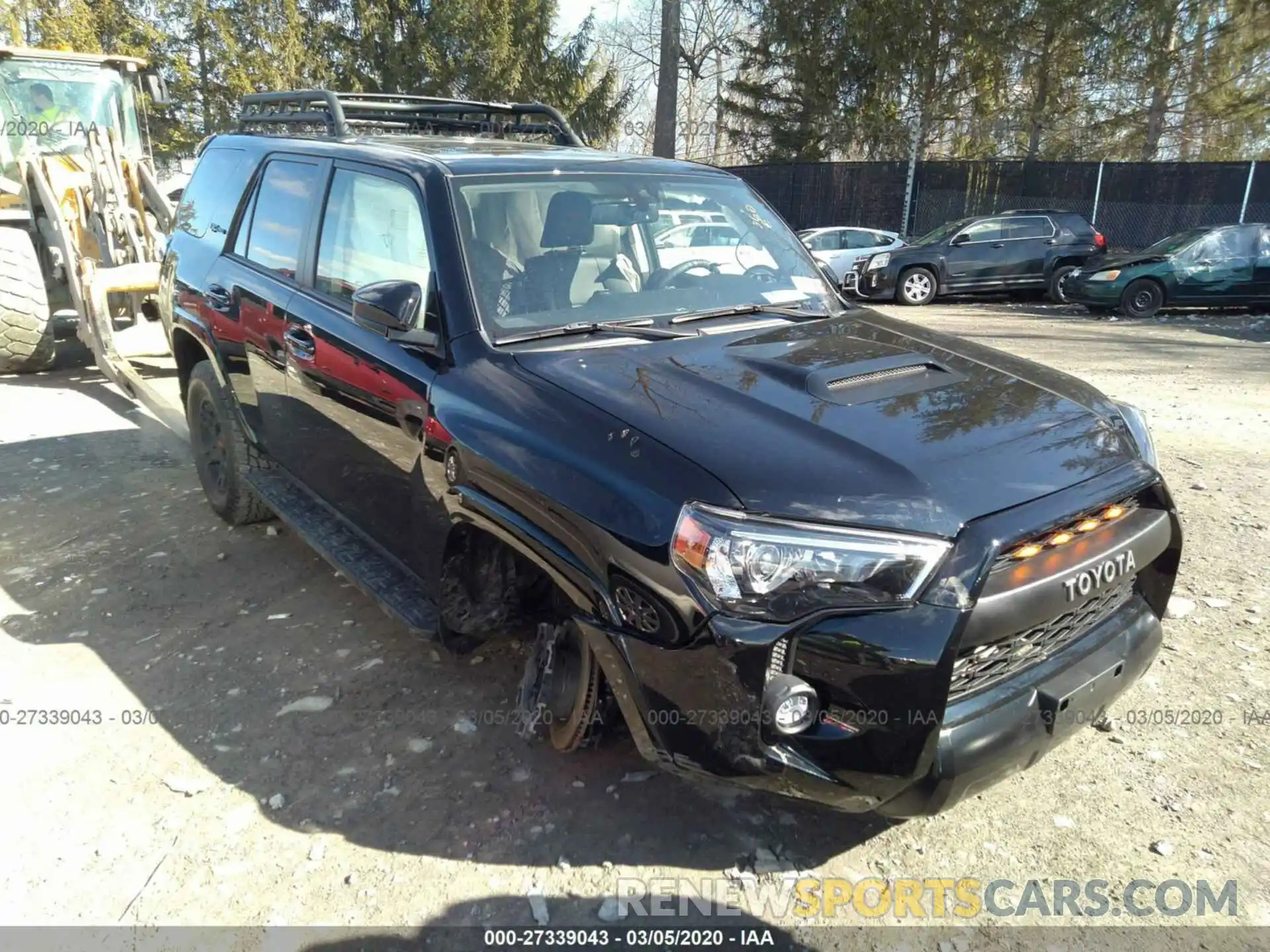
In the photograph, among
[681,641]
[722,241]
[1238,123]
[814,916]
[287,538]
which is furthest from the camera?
[1238,123]

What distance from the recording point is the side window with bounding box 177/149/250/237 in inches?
181

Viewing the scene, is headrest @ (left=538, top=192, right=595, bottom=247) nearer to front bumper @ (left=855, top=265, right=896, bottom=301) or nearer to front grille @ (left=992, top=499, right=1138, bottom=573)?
front grille @ (left=992, top=499, right=1138, bottom=573)

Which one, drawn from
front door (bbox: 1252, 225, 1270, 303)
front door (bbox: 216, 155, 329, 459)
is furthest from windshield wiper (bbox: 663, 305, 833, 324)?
front door (bbox: 1252, 225, 1270, 303)

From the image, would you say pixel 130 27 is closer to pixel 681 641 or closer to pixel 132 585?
pixel 132 585

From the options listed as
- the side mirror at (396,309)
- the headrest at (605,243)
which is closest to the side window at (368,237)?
the side mirror at (396,309)

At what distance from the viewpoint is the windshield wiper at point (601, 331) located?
293 centimetres

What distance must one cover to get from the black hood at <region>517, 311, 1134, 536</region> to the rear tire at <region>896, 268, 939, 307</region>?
13015 mm

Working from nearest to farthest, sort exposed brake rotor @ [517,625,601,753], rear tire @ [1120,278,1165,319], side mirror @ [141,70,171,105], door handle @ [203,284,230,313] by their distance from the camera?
1. exposed brake rotor @ [517,625,601,753]
2. door handle @ [203,284,230,313]
3. side mirror @ [141,70,171,105]
4. rear tire @ [1120,278,1165,319]

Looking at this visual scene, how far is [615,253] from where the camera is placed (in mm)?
3344

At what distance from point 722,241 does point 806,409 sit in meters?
1.43

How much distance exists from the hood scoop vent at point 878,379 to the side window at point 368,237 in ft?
4.61

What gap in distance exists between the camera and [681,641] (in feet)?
7.06

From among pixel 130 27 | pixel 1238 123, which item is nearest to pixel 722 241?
pixel 1238 123

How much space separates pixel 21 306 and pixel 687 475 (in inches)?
336
